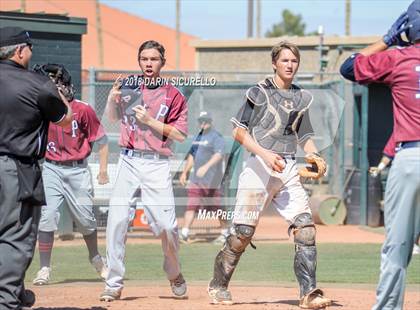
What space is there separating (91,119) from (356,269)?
166 inches

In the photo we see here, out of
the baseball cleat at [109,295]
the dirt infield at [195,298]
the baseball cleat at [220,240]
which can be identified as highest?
the baseball cleat at [109,295]

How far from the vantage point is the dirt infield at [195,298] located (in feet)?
27.6

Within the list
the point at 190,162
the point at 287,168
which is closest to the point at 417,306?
the point at 287,168

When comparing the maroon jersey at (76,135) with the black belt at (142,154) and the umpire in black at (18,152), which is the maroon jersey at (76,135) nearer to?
the black belt at (142,154)

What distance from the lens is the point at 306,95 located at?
867 cm

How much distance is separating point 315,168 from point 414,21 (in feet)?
7.25

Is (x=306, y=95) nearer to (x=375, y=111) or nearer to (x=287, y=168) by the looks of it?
(x=287, y=168)

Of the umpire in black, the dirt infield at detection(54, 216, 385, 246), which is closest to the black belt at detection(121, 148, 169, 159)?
the umpire in black

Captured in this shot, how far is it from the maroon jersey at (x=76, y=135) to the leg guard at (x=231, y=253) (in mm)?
2524

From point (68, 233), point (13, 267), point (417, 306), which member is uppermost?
point (13, 267)

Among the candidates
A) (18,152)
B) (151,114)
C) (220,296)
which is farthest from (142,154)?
(18,152)

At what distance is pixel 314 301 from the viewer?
8156 mm

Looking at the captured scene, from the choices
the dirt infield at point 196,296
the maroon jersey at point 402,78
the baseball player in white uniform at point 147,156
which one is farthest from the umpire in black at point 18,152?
the maroon jersey at point 402,78

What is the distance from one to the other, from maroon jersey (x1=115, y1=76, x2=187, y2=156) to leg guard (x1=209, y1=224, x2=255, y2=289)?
1039 mm
